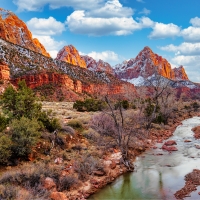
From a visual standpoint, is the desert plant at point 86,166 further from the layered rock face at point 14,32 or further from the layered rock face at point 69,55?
the layered rock face at point 69,55

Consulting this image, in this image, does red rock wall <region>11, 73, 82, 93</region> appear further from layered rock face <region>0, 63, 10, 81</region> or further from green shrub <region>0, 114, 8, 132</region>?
green shrub <region>0, 114, 8, 132</region>

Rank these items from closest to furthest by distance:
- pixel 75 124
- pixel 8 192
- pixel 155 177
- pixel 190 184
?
pixel 8 192 < pixel 190 184 < pixel 155 177 < pixel 75 124

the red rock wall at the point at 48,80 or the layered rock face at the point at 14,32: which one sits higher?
the layered rock face at the point at 14,32

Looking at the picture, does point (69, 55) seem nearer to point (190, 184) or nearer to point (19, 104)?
point (19, 104)

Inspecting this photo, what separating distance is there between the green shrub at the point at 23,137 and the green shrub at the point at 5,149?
40 centimetres

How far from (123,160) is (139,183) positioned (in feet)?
7.21

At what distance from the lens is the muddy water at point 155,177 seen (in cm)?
1128

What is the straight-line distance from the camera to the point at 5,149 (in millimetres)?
12039

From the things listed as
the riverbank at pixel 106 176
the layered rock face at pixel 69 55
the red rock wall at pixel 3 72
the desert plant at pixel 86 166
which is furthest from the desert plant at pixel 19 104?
the layered rock face at pixel 69 55

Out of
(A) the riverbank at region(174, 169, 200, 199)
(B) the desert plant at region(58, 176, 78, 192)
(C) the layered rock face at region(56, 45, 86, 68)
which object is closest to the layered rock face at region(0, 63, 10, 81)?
(B) the desert plant at region(58, 176, 78, 192)

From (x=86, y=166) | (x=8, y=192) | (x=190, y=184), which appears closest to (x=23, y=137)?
(x=86, y=166)

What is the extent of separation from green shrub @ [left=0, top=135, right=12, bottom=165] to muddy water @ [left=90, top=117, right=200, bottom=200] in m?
4.59

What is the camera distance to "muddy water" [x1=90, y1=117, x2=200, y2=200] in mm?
11281

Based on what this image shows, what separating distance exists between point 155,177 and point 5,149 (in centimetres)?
799
